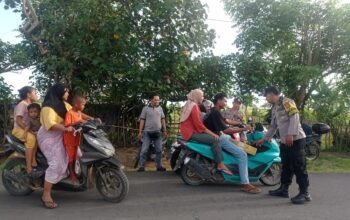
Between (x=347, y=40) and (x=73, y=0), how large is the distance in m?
7.57

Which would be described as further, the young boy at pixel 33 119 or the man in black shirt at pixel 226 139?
the man in black shirt at pixel 226 139

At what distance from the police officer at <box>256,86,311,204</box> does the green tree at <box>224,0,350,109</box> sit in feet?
15.0

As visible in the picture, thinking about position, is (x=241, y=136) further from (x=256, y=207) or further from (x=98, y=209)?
(x=98, y=209)

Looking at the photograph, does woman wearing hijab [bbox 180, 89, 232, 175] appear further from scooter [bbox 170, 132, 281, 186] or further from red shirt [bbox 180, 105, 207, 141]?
scooter [bbox 170, 132, 281, 186]

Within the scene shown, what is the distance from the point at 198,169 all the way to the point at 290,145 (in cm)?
159

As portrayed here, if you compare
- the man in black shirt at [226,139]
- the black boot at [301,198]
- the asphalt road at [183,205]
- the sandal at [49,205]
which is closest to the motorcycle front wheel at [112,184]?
the asphalt road at [183,205]

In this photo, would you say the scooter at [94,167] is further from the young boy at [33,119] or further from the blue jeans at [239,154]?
the blue jeans at [239,154]

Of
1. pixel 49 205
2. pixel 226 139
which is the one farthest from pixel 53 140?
pixel 226 139

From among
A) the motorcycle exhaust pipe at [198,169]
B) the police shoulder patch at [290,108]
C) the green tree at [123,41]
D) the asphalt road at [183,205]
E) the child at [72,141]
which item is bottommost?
the asphalt road at [183,205]

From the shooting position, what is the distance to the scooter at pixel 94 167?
563 cm

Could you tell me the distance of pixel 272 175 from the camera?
716cm

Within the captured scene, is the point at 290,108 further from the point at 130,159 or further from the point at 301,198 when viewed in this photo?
the point at 130,159

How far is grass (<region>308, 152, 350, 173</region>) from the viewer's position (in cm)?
908

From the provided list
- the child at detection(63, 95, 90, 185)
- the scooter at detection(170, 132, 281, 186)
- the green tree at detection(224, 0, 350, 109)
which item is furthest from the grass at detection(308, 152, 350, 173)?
the child at detection(63, 95, 90, 185)
